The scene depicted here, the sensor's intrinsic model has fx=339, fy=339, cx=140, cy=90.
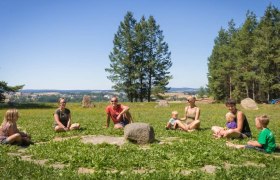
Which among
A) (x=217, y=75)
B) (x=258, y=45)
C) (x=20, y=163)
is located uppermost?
(x=258, y=45)

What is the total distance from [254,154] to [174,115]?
7.26m

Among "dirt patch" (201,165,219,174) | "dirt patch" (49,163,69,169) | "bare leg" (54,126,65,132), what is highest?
"bare leg" (54,126,65,132)

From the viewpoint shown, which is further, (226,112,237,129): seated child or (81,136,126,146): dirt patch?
(226,112,237,129): seated child

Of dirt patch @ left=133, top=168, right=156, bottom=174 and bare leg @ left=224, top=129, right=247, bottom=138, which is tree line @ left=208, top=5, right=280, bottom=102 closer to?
bare leg @ left=224, top=129, right=247, bottom=138

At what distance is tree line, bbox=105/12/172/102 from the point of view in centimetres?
7075

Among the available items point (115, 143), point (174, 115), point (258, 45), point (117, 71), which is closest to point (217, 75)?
point (258, 45)

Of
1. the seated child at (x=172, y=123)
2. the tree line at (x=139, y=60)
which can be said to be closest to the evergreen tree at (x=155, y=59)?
the tree line at (x=139, y=60)

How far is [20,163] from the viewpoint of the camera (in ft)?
31.9

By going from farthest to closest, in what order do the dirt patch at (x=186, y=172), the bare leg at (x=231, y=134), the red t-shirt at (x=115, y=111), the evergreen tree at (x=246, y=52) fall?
1. the evergreen tree at (x=246, y=52)
2. the red t-shirt at (x=115, y=111)
3. the bare leg at (x=231, y=134)
4. the dirt patch at (x=186, y=172)

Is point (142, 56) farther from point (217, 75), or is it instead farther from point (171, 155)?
point (171, 155)

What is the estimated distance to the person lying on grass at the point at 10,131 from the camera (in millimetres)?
12602

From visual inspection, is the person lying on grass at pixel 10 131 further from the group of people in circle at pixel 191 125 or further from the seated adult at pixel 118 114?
the seated adult at pixel 118 114

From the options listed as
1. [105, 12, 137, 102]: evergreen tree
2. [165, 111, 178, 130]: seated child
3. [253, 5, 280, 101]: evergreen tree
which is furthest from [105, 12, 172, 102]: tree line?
[165, 111, 178, 130]: seated child

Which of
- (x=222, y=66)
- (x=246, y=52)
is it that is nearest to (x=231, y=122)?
(x=246, y=52)
